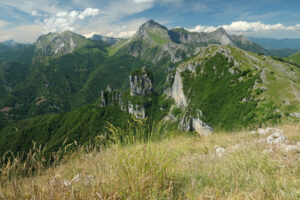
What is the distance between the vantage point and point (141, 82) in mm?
172000

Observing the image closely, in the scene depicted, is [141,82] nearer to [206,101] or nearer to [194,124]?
[194,124]

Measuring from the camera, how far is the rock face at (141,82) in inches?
6806

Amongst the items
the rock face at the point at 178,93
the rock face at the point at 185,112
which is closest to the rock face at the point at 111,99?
the rock face at the point at 185,112

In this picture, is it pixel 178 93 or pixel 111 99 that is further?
pixel 111 99

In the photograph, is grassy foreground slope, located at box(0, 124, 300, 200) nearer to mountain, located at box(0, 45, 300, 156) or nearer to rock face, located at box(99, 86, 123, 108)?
mountain, located at box(0, 45, 300, 156)

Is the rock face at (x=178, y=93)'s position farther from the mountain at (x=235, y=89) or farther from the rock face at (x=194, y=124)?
the rock face at (x=194, y=124)

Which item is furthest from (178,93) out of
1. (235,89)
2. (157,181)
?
(157,181)

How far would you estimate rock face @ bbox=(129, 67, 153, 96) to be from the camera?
173 m

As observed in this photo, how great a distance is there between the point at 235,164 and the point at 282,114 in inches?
2111

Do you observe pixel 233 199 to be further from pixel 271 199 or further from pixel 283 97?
pixel 283 97

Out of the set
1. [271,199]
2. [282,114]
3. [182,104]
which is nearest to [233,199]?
[271,199]

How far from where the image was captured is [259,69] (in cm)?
6731

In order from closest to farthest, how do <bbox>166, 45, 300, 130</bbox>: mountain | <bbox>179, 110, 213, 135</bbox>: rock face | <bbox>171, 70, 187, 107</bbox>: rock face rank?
<bbox>166, 45, 300, 130</bbox>: mountain < <bbox>179, 110, 213, 135</bbox>: rock face < <bbox>171, 70, 187, 107</bbox>: rock face

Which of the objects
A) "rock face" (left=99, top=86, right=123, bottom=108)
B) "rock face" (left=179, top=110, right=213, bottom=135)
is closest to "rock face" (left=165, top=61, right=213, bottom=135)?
"rock face" (left=179, top=110, right=213, bottom=135)
